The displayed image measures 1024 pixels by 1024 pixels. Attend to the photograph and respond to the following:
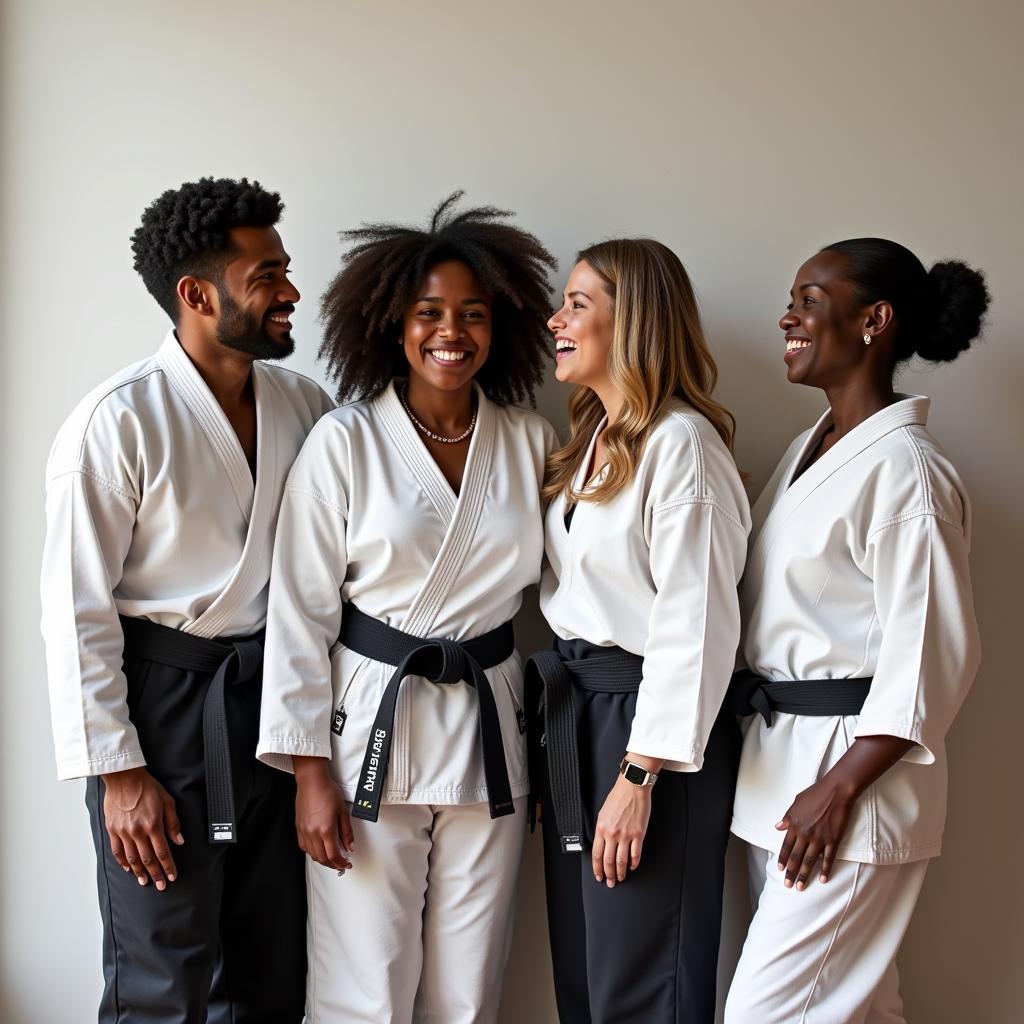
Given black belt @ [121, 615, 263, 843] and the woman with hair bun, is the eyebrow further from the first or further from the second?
the woman with hair bun

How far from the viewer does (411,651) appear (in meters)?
1.92

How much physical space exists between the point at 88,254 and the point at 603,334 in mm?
1231

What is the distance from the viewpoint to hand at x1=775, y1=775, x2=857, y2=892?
5.69 feet

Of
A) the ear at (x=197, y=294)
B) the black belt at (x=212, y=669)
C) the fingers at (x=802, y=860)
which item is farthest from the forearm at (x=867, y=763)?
the ear at (x=197, y=294)

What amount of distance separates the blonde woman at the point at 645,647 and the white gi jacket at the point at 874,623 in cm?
10

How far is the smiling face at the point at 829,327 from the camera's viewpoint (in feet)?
6.31

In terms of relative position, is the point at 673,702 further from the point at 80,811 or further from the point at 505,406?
the point at 80,811

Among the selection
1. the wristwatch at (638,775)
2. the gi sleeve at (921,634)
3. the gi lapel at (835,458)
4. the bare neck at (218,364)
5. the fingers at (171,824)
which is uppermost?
the bare neck at (218,364)

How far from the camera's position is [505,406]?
2.18 m

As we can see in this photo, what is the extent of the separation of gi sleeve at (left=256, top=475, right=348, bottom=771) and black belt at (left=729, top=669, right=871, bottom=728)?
0.81m

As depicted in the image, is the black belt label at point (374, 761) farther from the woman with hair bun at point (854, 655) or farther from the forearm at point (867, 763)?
the forearm at point (867, 763)

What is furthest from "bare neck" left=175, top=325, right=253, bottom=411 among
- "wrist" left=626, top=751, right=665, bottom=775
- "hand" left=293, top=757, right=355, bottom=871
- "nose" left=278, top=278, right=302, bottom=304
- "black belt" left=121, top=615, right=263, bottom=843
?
"wrist" left=626, top=751, right=665, bottom=775

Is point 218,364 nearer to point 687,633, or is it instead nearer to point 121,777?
point 121,777

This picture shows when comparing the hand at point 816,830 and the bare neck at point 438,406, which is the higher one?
the bare neck at point 438,406
